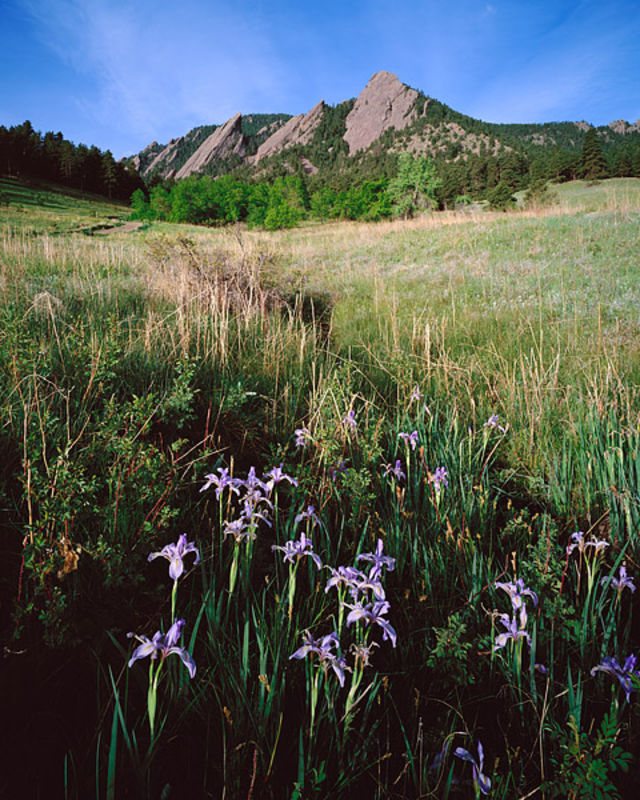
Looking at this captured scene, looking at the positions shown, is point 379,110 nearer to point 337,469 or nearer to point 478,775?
point 337,469

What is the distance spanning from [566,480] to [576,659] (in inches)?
39.1

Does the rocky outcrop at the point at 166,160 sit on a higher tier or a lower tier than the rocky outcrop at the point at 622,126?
lower

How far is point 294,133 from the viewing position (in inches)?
5344

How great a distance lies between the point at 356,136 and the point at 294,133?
26937mm

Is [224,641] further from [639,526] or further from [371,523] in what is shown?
[639,526]

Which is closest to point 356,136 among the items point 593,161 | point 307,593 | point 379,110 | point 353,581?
point 379,110

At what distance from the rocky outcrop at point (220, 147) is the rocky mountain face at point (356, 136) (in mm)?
347

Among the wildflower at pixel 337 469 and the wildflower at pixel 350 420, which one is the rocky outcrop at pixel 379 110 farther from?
the wildflower at pixel 337 469

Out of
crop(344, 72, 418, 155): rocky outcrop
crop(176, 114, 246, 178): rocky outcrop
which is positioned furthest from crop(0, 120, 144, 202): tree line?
crop(344, 72, 418, 155): rocky outcrop

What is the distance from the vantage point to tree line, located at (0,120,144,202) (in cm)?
6222

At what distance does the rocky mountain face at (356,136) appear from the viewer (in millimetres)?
92312

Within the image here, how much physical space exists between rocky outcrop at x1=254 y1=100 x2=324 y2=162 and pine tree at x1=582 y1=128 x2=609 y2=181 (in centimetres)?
9871

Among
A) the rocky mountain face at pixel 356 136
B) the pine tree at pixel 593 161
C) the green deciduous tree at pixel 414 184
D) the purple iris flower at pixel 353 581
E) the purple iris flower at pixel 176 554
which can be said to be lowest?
the purple iris flower at pixel 353 581

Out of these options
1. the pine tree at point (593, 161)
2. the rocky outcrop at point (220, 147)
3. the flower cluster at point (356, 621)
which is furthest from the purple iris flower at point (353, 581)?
the rocky outcrop at point (220, 147)
